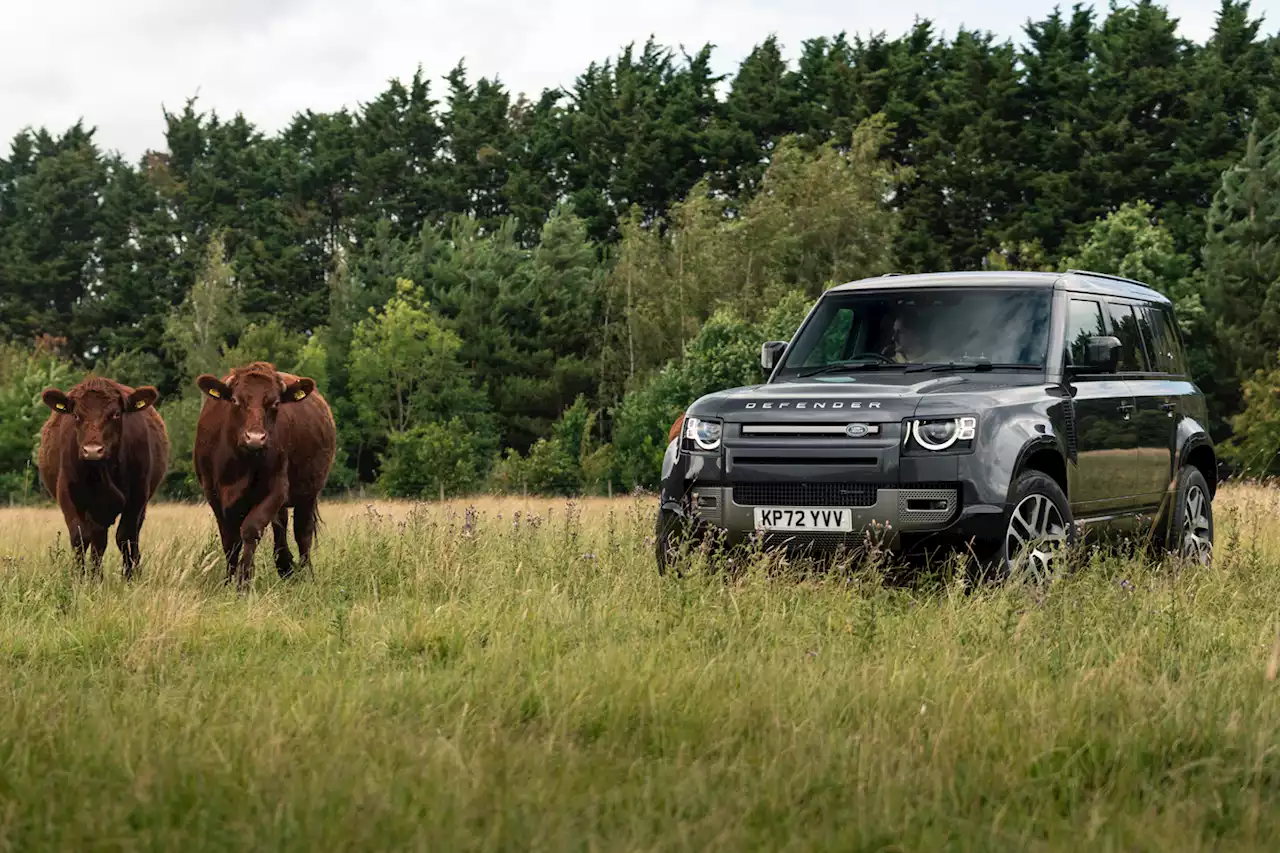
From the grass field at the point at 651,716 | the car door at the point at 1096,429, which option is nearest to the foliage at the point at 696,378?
the car door at the point at 1096,429

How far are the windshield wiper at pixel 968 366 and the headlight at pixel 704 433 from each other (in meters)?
1.47

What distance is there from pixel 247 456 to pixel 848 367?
4451mm

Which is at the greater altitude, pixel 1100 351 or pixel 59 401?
pixel 1100 351

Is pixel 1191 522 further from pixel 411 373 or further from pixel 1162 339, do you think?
pixel 411 373

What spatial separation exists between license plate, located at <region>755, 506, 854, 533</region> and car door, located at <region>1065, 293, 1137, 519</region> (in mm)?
1715

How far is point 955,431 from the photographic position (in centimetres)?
885

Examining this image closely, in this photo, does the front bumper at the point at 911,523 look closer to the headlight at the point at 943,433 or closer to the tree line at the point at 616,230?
the headlight at the point at 943,433

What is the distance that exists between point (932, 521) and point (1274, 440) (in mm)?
40060

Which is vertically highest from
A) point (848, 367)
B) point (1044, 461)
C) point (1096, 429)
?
point (848, 367)

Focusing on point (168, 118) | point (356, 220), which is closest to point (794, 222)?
point (356, 220)

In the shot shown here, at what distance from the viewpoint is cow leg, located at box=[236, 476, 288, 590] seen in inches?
437

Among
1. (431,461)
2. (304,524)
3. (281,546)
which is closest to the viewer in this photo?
(281,546)

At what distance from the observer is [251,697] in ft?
20.9

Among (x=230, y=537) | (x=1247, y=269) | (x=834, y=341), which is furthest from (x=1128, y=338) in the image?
(x=1247, y=269)
